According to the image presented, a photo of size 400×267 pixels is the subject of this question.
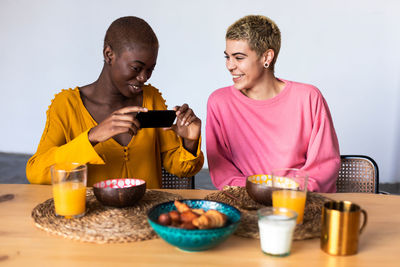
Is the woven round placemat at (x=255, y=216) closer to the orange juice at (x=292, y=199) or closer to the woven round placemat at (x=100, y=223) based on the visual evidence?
the orange juice at (x=292, y=199)

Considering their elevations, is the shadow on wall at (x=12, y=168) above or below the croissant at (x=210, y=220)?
below

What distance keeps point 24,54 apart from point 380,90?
149 inches

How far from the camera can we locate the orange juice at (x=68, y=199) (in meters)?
1.05

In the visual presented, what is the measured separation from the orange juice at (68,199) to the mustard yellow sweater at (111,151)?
1.12 feet

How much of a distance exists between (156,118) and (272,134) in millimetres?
621

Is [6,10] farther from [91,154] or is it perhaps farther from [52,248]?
[52,248]

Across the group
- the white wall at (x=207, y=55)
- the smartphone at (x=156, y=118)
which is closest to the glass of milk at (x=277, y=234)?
the smartphone at (x=156, y=118)

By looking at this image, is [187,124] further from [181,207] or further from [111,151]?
[181,207]

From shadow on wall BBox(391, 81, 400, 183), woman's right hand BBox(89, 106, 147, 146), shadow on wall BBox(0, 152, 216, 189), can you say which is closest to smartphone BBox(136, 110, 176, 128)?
woman's right hand BBox(89, 106, 147, 146)

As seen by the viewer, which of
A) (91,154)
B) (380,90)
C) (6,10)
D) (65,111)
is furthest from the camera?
(6,10)

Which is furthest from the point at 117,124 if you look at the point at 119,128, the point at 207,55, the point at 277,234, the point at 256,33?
the point at 207,55

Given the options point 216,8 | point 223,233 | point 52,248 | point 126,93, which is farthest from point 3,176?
point 223,233

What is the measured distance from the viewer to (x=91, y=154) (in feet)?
4.38

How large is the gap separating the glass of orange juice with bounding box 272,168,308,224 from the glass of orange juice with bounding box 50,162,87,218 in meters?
0.51
